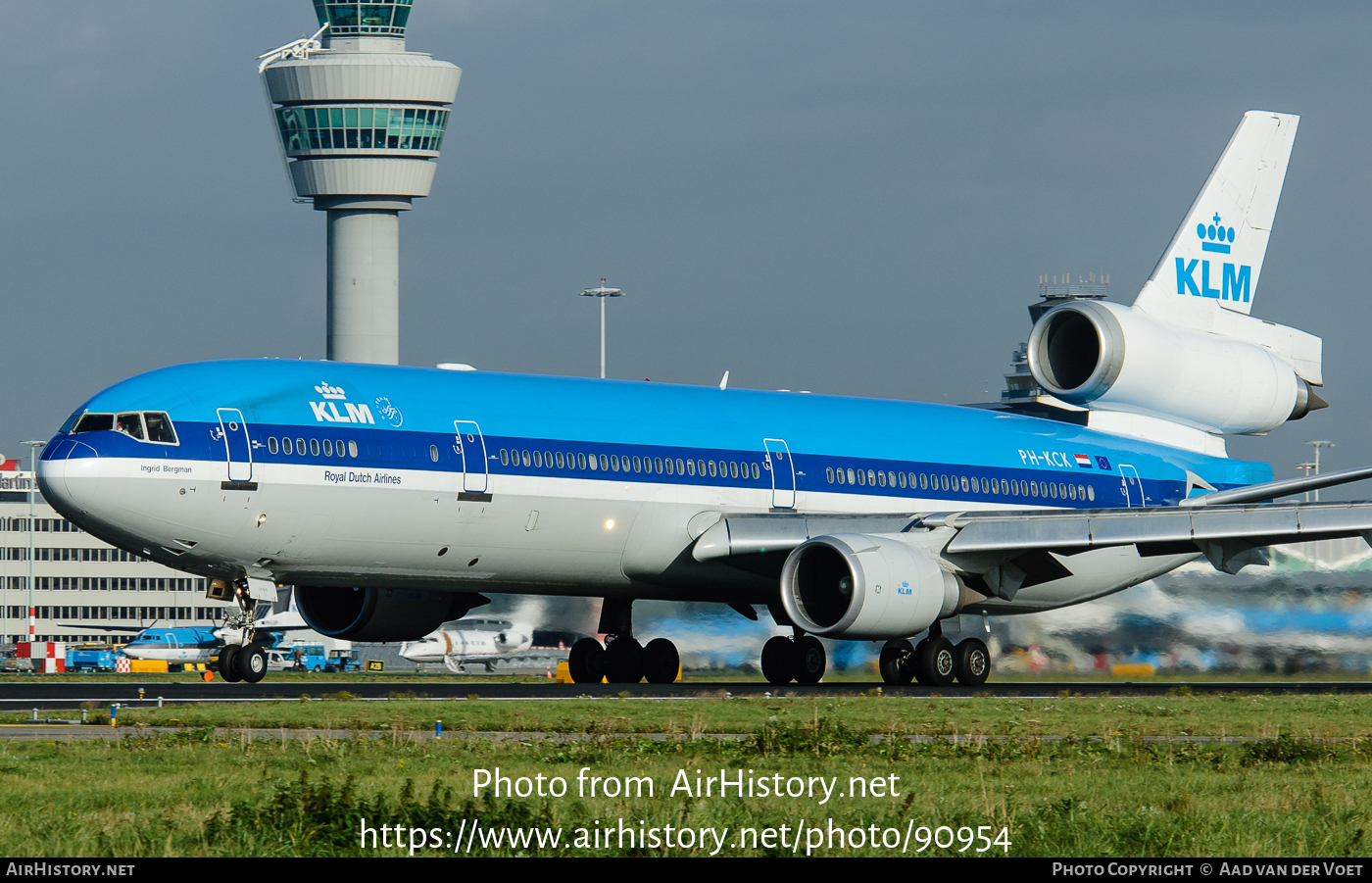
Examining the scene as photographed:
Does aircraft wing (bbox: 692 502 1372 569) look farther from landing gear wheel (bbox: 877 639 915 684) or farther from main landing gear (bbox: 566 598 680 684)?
main landing gear (bbox: 566 598 680 684)

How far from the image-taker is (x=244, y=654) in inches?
987

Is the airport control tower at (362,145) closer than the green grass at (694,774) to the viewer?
No

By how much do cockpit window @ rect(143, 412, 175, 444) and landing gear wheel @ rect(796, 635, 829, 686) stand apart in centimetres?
1147

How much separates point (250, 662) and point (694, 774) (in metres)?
13.0

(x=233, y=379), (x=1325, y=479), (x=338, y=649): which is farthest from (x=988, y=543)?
(x=338, y=649)

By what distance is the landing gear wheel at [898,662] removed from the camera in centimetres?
2928

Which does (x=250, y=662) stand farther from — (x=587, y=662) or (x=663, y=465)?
(x=587, y=662)

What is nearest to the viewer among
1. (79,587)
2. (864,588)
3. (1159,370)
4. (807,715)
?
(807,715)

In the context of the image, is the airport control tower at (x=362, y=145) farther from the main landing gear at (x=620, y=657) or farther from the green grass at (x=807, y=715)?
the green grass at (x=807, y=715)

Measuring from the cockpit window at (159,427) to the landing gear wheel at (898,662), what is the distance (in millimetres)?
11744

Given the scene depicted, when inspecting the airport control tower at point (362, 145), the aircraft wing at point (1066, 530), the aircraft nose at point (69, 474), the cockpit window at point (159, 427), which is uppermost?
the airport control tower at point (362, 145)

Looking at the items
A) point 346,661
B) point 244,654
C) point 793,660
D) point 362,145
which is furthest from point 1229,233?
point 362,145

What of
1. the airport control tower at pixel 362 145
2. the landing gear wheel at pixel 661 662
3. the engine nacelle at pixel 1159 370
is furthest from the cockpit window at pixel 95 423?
the airport control tower at pixel 362 145

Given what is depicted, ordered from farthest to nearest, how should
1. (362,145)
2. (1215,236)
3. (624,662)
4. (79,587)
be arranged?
(79,587)
(362,145)
(1215,236)
(624,662)
